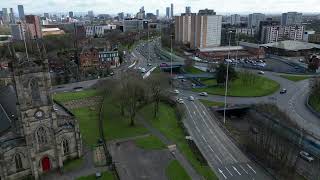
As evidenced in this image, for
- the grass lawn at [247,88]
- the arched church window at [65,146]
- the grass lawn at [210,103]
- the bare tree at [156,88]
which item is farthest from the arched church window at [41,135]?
the grass lawn at [247,88]

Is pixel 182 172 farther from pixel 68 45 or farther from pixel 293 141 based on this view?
pixel 68 45

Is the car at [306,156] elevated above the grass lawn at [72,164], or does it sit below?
below

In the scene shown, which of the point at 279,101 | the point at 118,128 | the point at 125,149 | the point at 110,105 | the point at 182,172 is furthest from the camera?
the point at 279,101

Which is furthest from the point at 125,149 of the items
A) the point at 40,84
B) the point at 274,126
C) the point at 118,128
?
the point at 274,126

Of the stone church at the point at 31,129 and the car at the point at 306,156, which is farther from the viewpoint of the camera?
the car at the point at 306,156

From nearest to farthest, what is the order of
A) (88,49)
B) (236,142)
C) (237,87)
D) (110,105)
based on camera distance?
1. (236,142)
2. (110,105)
3. (237,87)
4. (88,49)

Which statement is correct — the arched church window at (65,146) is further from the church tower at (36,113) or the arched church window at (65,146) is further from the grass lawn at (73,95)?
the grass lawn at (73,95)

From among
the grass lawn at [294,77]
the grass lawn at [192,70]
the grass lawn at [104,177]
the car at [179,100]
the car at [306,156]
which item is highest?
the grass lawn at [192,70]
